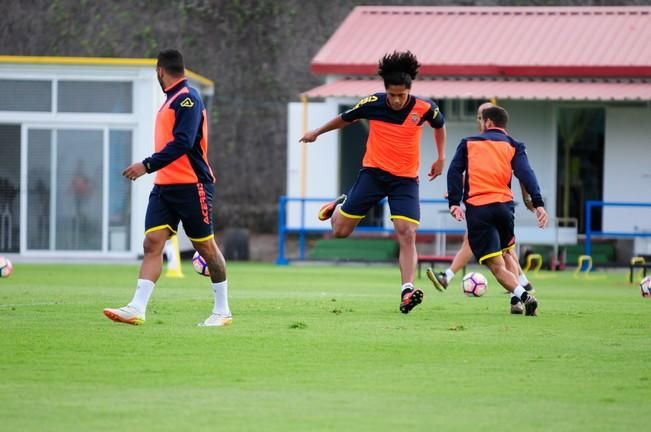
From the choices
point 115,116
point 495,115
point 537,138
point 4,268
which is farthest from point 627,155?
point 495,115

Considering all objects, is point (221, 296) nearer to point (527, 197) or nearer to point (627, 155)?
point (527, 197)

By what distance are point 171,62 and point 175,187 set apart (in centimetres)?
103

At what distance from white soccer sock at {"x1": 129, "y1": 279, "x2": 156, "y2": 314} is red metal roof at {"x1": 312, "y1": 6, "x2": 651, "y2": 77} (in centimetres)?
1926

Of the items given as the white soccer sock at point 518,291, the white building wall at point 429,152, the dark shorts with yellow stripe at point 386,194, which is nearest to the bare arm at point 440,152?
the dark shorts with yellow stripe at point 386,194

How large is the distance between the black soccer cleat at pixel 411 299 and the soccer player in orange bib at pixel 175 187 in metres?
2.34

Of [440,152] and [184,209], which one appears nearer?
[184,209]

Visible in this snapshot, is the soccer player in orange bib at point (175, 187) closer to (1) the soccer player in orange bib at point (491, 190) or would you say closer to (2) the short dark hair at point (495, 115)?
(1) the soccer player in orange bib at point (491, 190)

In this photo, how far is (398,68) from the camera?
1371 cm

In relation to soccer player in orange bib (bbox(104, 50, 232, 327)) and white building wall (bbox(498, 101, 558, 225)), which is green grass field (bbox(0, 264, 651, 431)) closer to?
soccer player in orange bib (bbox(104, 50, 232, 327))

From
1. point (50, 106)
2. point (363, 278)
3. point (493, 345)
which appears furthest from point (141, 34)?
point (493, 345)

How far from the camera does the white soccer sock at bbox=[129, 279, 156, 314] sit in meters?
12.2

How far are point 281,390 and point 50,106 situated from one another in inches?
911

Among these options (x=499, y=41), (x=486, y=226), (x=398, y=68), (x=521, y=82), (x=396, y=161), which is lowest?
(x=486, y=226)

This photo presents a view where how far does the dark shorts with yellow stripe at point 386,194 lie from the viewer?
561 inches
